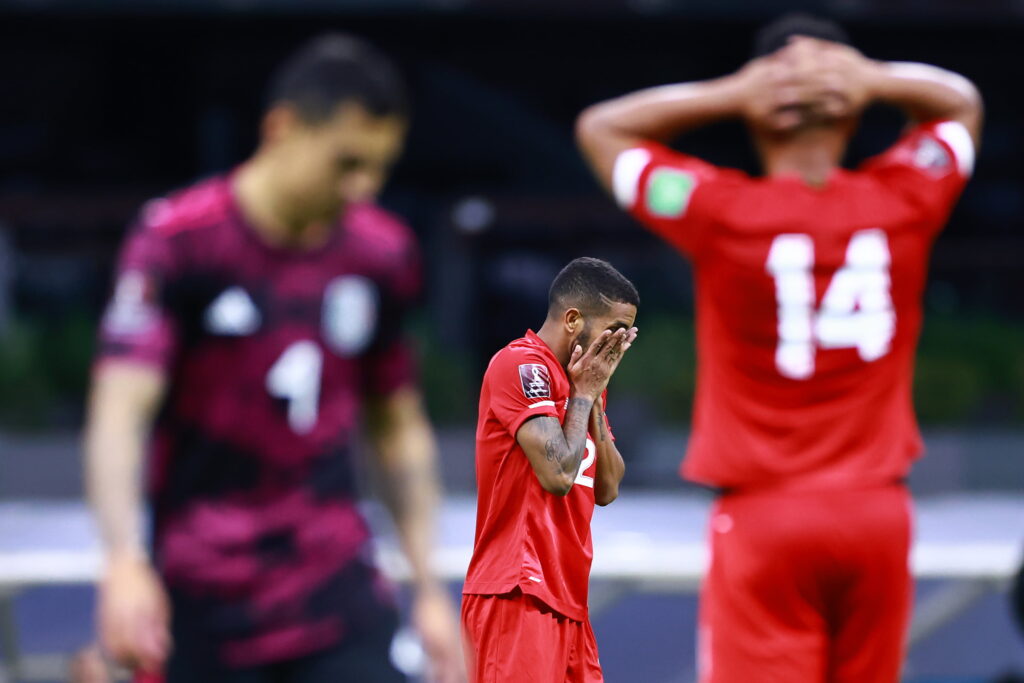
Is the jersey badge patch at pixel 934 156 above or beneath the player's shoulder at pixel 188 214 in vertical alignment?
above

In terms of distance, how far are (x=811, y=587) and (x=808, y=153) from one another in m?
0.87

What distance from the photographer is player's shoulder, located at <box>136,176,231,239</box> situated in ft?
8.70

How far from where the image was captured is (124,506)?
240 centimetres

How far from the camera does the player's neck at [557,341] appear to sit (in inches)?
65.0

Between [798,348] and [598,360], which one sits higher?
[798,348]

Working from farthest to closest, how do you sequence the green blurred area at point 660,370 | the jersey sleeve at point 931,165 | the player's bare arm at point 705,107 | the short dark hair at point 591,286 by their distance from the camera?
the green blurred area at point 660,370 < the jersey sleeve at point 931,165 < the player's bare arm at point 705,107 < the short dark hair at point 591,286

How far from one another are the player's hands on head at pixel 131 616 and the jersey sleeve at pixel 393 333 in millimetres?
687

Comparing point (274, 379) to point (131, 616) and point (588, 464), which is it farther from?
point (588, 464)

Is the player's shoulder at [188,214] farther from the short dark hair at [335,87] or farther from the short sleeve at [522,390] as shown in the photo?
the short sleeve at [522,390]

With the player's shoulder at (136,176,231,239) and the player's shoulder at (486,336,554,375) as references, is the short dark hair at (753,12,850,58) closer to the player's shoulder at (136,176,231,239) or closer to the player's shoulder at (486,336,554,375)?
the player's shoulder at (136,176,231,239)

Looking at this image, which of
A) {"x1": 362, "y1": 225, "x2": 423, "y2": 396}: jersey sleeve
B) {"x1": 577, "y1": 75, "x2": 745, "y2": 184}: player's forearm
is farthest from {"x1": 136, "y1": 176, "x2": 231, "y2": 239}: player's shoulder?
{"x1": 577, "y1": 75, "x2": 745, "y2": 184}: player's forearm

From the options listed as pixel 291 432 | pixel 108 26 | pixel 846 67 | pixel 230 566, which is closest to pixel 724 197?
pixel 846 67

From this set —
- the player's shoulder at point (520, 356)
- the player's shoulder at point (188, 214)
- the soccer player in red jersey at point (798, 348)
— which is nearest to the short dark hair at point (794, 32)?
the soccer player in red jersey at point (798, 348)

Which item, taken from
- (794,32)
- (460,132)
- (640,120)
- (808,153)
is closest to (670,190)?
(640,120)
